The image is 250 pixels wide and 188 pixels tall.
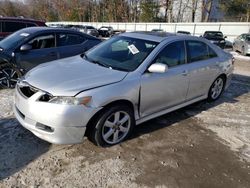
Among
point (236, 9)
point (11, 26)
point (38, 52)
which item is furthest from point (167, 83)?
point (236, 9)

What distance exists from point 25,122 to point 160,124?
7.57 ft

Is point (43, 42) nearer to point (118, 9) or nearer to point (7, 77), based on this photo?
point (7, 77)

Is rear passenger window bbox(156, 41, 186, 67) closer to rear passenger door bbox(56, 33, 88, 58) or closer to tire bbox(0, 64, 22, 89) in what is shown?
rear passenger door bbox(56, 33, 88, 58)

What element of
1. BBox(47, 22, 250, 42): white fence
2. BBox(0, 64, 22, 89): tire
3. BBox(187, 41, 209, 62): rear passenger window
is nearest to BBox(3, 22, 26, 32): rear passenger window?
BBox(0, 64, 22, 89): tire

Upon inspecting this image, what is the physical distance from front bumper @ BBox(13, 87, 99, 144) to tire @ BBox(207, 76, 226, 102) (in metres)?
3.38

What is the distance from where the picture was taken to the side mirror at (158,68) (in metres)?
3.85

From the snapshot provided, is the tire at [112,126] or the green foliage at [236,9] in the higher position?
the green foliage at [236,9]

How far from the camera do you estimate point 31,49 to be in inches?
243

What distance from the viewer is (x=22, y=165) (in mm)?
3273

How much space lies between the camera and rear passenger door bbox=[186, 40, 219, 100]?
4.82 m

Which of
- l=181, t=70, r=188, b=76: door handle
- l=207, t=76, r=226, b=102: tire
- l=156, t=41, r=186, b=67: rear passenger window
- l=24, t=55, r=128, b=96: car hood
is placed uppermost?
l=156, t=41, r=186, b=67: rear passenger window

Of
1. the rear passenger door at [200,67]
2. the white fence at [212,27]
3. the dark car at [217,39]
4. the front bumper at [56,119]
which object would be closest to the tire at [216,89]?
the rear passenger door at [200,67]

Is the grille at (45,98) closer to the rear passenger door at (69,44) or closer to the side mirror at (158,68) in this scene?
the side mirror at (158,68)

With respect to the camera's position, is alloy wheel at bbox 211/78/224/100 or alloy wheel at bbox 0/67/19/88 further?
alloy wheel at bbox 0/67/19/88
